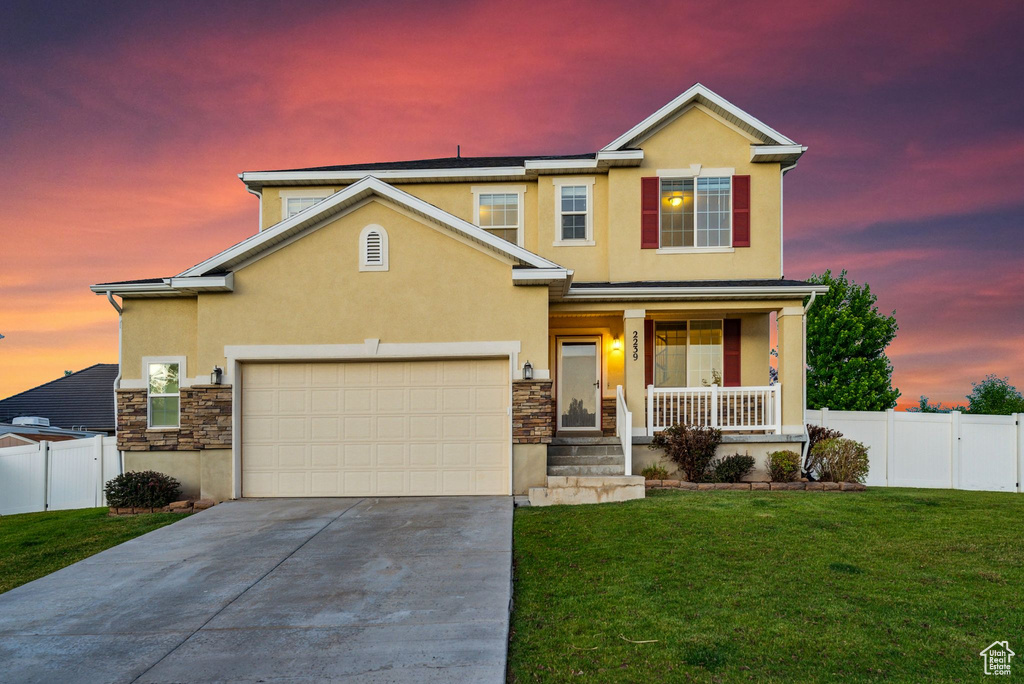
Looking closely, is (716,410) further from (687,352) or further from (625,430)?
(687,352)

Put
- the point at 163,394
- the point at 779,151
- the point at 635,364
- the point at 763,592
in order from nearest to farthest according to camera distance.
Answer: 1. the point at 763,592
2. the point at 163,394
3. the point at 635,364
4. the point at 779,151

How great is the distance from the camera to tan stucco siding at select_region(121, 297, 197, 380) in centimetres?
1188

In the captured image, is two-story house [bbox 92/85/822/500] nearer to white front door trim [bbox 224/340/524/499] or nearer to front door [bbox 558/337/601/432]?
white front door trim [bbox 224/340/524/499]

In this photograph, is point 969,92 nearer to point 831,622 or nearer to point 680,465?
point 680,465

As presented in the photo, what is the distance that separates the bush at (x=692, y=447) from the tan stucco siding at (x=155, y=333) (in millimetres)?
8961

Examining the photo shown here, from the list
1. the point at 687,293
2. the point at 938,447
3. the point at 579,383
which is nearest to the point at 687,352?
the point at 687,293

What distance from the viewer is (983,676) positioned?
4.34 m

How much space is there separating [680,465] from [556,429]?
3.45 meters

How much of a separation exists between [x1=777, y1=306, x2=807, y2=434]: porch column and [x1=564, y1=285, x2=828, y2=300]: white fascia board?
40 cm

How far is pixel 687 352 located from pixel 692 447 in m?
3.41

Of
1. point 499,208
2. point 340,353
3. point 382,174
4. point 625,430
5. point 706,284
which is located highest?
point 382,174

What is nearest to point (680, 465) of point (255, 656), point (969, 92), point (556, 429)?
point (556, 429)

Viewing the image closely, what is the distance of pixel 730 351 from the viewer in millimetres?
14219

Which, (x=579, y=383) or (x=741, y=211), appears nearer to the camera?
(x=741, y=211)
